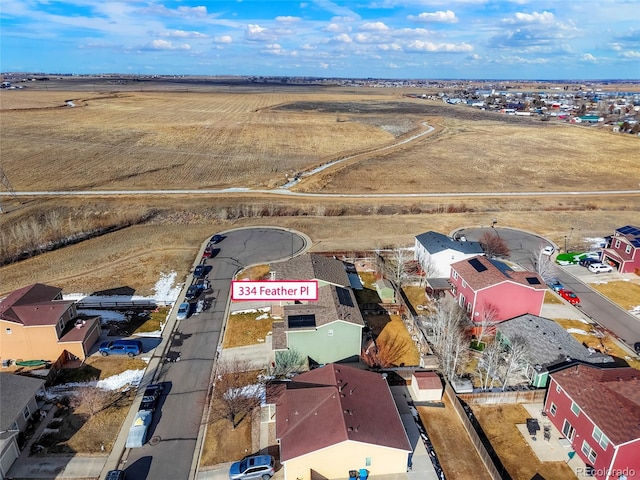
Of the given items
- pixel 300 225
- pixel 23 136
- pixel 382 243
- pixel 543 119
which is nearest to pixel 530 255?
pixel 382 243

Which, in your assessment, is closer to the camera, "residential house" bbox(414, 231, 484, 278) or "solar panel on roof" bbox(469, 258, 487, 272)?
"solar panel on roof" bbox(469, 258, 487, 272)

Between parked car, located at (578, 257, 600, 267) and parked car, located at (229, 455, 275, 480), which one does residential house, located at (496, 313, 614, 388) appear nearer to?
parked car, located at (578, 257, 600, 267)

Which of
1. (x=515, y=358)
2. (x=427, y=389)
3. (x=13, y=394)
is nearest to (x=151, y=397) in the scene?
(x=13, y=394)

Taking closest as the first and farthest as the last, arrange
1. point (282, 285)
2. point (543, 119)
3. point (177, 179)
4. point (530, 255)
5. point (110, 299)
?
1. point (282, 285)
2. point (110, 299)
3. point (530, 255)
4. point (177, 179)
5. point (543, 119)

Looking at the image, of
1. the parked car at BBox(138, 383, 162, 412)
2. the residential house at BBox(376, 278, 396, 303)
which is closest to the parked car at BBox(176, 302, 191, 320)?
the parked car at BBox(138, 383, 162, 412)

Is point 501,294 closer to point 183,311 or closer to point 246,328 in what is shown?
point 246,328

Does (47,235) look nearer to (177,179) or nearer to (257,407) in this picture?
(177,179)

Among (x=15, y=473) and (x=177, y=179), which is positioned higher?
(x=177, y=179)
